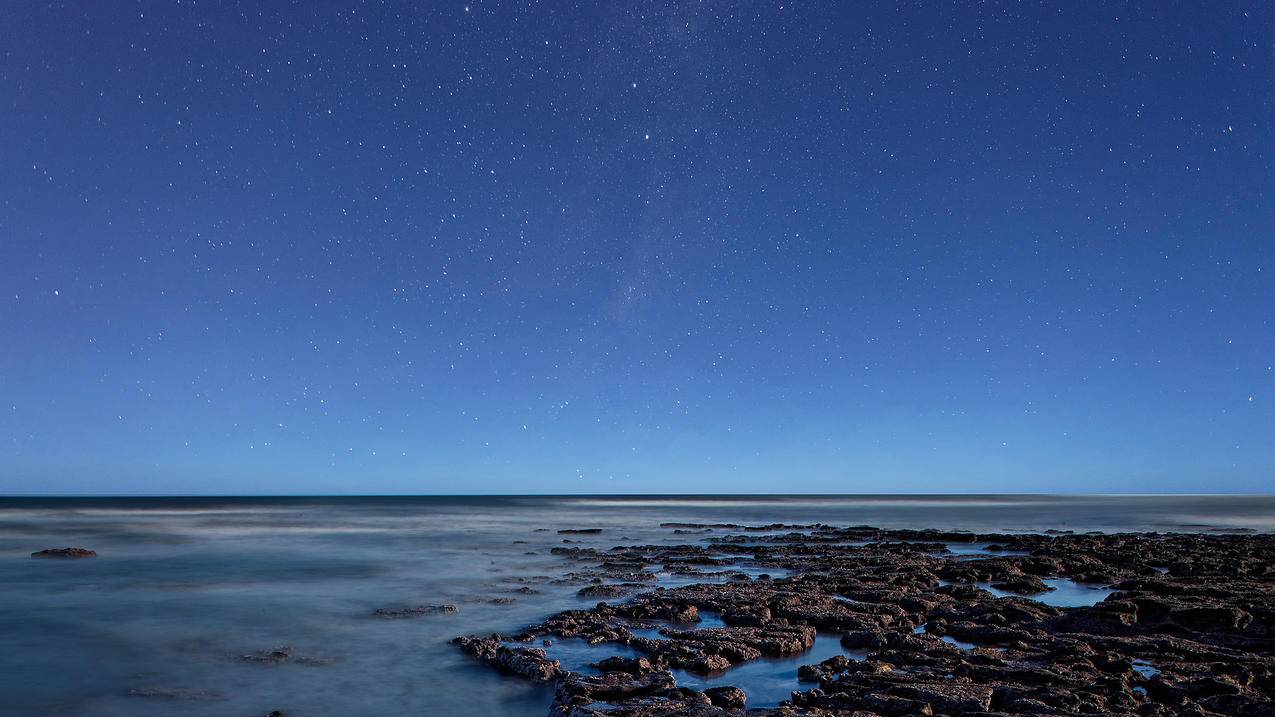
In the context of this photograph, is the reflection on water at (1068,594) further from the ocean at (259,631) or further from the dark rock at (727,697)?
the dark rock at (727,697)

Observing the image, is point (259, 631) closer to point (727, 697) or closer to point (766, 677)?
point (766, 677)

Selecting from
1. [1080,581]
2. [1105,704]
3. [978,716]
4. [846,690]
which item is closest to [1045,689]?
[1105,704]

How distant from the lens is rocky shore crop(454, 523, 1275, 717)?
30.8ft

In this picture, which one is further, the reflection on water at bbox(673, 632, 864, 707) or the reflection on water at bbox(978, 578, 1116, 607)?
the reflection on water at bbox(978, 578, 1116, 607)

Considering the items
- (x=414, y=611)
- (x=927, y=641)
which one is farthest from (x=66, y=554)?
(x=927, y=641)

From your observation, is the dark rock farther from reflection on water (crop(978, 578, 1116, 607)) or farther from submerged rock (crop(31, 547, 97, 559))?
submerged rock (crop(31, 547, 97, 559))

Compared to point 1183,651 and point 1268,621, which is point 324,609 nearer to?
point 1183,651

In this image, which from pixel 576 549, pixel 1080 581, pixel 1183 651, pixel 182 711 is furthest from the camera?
pixel 576 549

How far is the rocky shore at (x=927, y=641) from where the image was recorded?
939 cm

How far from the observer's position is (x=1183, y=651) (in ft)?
39.3

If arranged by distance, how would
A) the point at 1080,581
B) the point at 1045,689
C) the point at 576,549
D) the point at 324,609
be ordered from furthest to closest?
the point at 576,549
the point at 1080,581
the point at 324,609
the point at 1045,689

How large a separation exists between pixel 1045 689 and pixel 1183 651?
402 cm

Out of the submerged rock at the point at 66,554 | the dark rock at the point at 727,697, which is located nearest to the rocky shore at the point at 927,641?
the dark rock at the point at 727,697

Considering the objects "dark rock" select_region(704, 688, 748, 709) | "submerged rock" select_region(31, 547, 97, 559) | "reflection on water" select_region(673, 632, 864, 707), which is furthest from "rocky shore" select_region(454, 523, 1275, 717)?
"submerged rock" select_region(31, 547, 97, 559)
